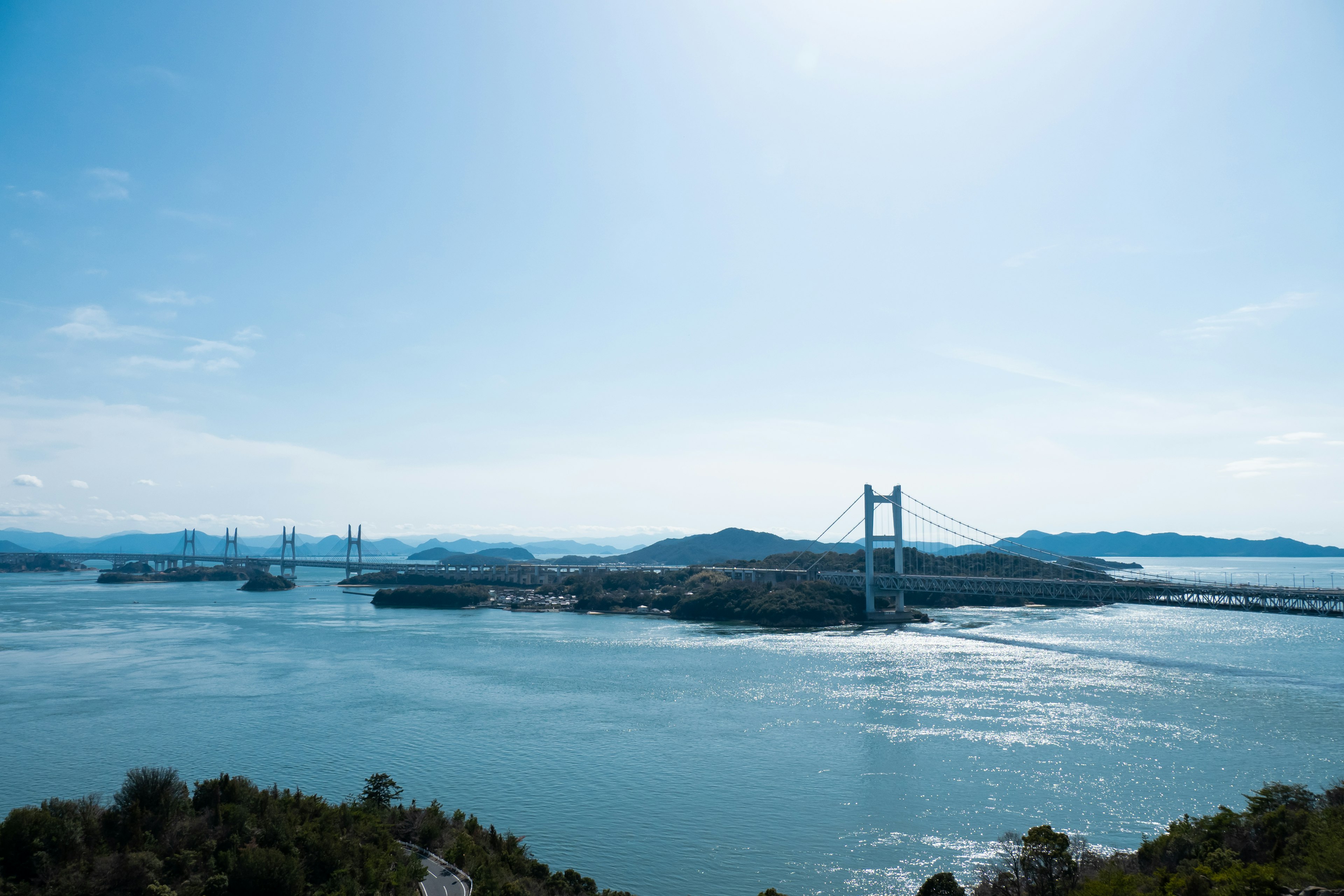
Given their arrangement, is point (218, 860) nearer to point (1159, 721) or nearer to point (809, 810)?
point (809, 810)

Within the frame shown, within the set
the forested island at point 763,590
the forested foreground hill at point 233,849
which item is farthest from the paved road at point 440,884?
the forested island at point 763,590

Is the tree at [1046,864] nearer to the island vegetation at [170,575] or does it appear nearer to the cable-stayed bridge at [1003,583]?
the cable-stayed bridge at [1003,583]

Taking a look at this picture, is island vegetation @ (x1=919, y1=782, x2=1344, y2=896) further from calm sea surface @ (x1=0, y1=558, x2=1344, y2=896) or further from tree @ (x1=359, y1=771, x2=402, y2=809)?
tree @ (x1=359, y1=771, x2=402, y2=809)

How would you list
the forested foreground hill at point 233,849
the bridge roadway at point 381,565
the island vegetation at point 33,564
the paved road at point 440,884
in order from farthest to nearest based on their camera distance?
the island vegetation at point 33,564 < the bridge roadway at point 381,565 < the paved road at point 440,884 < the forested foreground hill at point 233,849

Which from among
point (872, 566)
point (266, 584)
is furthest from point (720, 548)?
point (872, 566)

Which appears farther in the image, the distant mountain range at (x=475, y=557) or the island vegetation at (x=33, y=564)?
the distant mountain range at (x=475, y=557)

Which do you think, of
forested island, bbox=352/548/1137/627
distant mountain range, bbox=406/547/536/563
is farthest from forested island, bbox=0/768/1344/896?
distant mountain range, bbox=406/547/536/563

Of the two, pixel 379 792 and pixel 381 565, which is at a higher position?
pixel 379 792

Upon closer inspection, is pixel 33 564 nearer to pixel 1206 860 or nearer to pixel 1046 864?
pixel 1046 864
